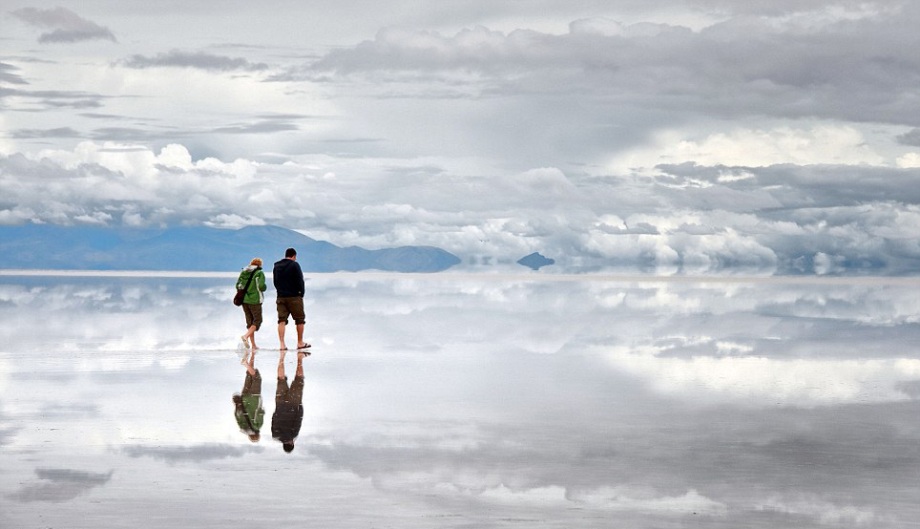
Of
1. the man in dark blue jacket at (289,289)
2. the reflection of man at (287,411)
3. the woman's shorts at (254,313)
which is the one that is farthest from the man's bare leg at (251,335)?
the reflection of man at (287,411)

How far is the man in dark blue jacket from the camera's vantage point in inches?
1016

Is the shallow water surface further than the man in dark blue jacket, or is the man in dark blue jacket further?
the man in dark blue jacket

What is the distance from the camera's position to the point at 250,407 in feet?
51.1

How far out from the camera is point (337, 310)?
49.1m

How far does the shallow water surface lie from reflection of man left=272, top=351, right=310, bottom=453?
0.15 metres

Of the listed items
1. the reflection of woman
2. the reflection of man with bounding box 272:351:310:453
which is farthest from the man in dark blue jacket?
the reflection of man with bounding box 272:351:310:453

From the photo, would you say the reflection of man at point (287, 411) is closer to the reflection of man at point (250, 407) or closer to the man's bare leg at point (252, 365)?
the reflection of man at point (250, 407)

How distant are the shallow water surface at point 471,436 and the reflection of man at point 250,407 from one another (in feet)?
0.51

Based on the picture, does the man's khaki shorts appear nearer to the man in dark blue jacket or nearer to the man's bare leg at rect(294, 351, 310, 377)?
the man in dark blue jacket

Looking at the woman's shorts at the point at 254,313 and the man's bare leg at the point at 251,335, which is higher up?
the woman's shorts at the point at 254,313

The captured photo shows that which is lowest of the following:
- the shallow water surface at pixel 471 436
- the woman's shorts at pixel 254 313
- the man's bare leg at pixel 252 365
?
the shallow water surface at pixel 471 436

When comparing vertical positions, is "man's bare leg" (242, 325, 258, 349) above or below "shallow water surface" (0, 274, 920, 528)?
above

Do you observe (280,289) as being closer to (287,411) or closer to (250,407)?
(250,407)

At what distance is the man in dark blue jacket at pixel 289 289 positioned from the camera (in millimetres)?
25797
